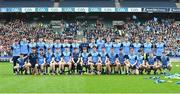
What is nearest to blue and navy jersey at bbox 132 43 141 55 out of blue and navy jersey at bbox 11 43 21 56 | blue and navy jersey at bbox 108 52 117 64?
blue and navy jersey at bbox 108 52 117 64

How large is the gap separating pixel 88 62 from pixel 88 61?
7cm

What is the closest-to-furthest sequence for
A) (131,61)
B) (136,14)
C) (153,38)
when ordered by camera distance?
(131,61), (153,38), (136,14)

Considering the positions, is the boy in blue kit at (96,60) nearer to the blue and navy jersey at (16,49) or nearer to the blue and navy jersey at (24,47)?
the blue and navy jersey at (24,47)

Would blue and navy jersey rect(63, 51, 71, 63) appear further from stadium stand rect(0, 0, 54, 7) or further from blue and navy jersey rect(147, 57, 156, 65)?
stadium stand rect(0, 0, 54, 7)

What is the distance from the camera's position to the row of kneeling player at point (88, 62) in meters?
24.8

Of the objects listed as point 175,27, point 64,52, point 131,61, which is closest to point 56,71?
point 64,52

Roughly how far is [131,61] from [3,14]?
34.5 m

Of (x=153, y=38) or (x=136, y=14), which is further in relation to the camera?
(x=136, y=14)

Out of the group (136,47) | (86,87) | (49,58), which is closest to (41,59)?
(49,58)

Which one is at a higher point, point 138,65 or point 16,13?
point 16,13

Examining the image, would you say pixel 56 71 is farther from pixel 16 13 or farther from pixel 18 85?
pixel 16 13

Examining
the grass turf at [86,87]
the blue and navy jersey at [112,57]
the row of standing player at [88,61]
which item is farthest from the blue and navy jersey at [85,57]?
the grass turf at [86,87]

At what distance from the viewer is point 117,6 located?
181ft

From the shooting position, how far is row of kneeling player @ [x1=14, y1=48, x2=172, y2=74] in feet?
81.2
